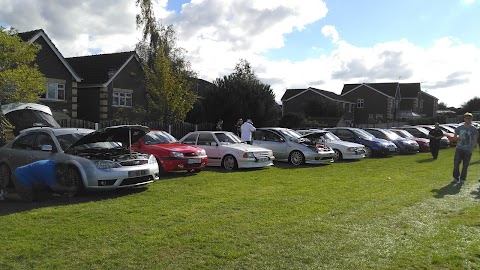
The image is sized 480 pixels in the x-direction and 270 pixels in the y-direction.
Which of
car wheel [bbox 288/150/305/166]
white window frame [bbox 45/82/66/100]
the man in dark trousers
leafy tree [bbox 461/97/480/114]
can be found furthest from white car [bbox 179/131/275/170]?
leafy tree [bbox 461/97/480/114]

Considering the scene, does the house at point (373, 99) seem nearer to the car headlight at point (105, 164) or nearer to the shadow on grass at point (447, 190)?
the shadow on grass at point (447, 190)

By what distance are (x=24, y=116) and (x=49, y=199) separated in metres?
9.06

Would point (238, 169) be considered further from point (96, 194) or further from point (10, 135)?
point (10, 135)

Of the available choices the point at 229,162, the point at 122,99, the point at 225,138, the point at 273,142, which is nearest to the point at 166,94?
the point at 122,99

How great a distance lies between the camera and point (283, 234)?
593cm

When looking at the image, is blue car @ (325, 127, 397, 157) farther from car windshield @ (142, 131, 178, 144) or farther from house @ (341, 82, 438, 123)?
house @ (341, 82, 438, 123)

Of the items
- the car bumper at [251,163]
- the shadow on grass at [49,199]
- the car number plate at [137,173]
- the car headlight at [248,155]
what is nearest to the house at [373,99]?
the car bumper at [251,163]

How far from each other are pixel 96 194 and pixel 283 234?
5146 millimetres

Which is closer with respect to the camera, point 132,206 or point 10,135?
point 132,206

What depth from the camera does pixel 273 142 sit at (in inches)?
697

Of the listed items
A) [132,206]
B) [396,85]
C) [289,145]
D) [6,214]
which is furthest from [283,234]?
[396,85]

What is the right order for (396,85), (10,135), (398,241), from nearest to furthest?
(398,241), (10,135), (396,85)

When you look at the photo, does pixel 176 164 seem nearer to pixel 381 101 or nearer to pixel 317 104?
pixel 317 104

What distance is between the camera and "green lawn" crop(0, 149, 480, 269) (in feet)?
16.0
